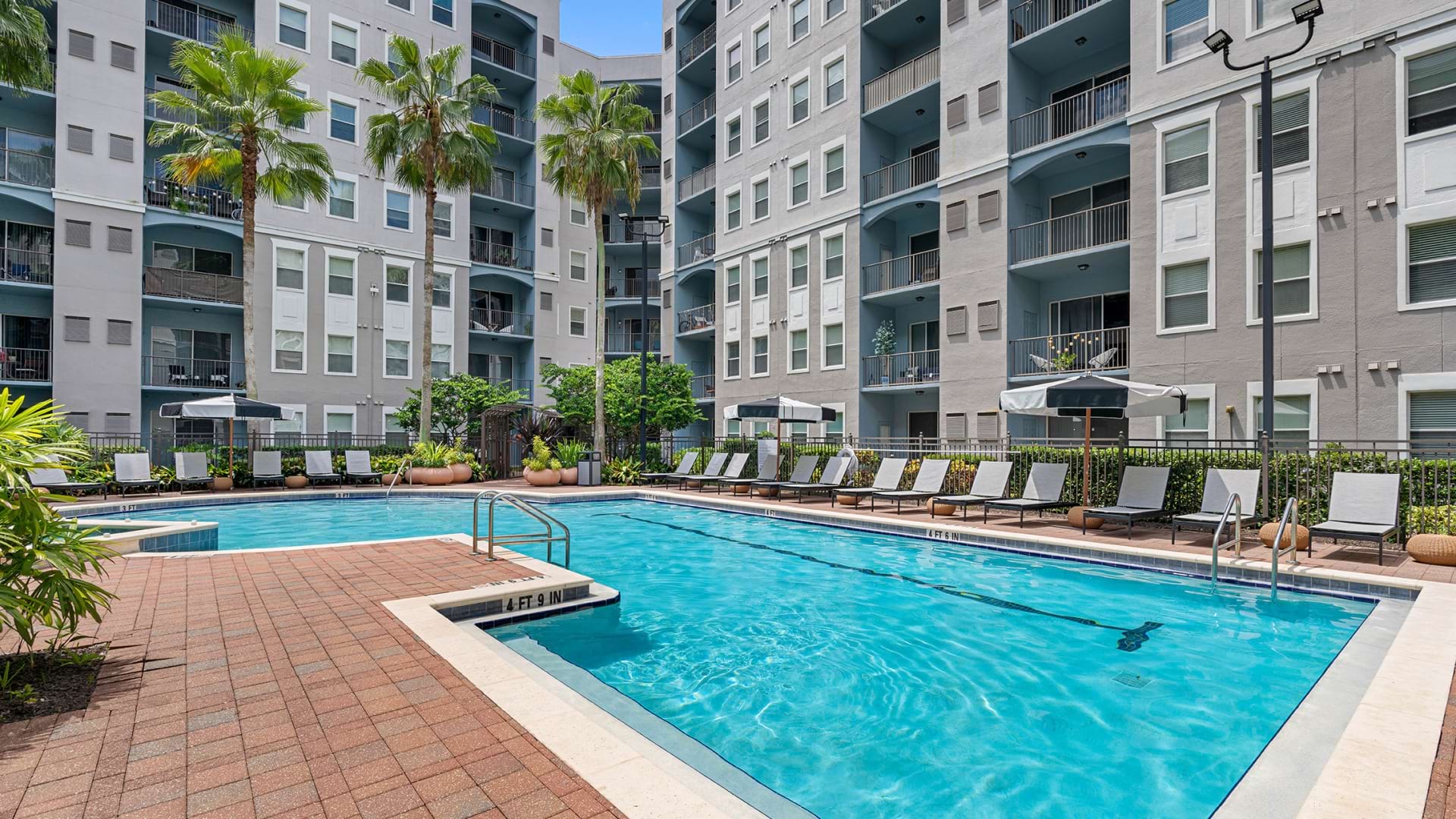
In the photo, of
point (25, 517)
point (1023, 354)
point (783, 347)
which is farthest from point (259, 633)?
point (783, 347)

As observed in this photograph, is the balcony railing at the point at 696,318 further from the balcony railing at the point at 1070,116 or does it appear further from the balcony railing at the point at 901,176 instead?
the balcony railing at the point at 1070,116

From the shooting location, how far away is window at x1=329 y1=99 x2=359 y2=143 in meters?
28.3

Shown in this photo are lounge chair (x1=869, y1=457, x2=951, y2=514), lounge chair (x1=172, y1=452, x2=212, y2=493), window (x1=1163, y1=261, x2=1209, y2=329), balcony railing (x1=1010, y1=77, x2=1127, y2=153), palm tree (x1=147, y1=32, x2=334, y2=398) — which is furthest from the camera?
palm tree (x1=147, y1=32, x2=334, y2=398)

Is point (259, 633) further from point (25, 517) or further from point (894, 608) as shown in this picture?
point (894, 608)

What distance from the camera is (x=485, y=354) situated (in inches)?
1329

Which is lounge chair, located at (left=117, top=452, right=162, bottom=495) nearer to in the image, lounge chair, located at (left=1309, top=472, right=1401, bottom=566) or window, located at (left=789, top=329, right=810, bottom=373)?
window, located at (left=789, top=329, right=810, bottom=373)

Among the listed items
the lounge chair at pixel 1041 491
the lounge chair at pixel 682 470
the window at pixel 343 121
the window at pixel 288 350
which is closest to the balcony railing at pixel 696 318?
the lounge chair at pixel 682 470

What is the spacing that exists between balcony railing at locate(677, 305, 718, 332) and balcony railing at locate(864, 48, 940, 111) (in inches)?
421

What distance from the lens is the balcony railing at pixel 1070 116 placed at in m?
18.2

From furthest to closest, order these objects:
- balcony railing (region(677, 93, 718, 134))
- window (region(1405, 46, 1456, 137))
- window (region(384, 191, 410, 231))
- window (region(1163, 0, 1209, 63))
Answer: balcony railing (region(677, 93, 718, 134))
window (region(384, 191, 410, 231))
window (region(1163, 0, 1209, 63))
window (region(1405, 46, 1456, 137))

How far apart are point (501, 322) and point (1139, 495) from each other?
2881cm

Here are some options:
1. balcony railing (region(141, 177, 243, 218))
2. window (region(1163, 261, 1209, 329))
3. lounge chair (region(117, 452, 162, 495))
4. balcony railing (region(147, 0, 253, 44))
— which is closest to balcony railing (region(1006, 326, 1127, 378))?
window (region(1163, 261, 1209, 329))

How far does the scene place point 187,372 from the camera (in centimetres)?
2531

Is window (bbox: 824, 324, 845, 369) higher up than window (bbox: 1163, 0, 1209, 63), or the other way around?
window (bbox: 1163, 0, 1209, 63)
